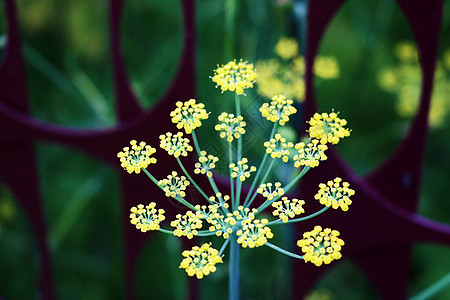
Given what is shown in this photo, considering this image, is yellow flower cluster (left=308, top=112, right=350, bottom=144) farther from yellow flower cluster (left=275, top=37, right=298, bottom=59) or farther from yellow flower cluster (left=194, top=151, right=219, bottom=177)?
yellow flower cluster (left=275, top=37, right=298, bottom=59)

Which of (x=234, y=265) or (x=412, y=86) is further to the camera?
(x=412, y=86)

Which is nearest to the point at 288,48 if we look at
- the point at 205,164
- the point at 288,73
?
the point at 288,73

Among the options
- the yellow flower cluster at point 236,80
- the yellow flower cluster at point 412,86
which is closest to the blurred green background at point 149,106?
the yellow flower cluster at point 412,86

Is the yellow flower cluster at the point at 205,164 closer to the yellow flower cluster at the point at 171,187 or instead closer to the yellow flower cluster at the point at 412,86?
the yellow flower cluster at the point at 171,187

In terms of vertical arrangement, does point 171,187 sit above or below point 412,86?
below

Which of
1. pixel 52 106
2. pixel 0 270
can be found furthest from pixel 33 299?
pixel 52 106

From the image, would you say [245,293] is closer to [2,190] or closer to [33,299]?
[33,299]

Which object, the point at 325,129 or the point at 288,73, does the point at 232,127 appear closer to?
the point at 325,129
